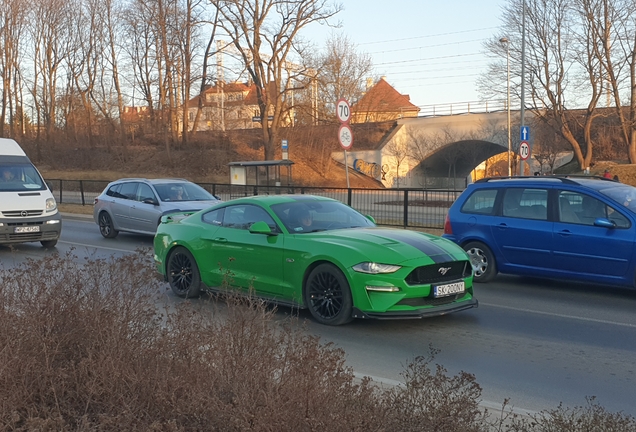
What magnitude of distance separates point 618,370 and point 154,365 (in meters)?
4.30

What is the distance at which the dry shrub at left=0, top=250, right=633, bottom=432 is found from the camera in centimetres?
363

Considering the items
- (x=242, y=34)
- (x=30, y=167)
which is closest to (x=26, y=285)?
(x=30, y=167)

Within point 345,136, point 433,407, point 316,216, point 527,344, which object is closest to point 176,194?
point 345,136

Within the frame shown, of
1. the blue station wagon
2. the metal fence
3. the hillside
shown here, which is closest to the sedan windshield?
the blue station wagon

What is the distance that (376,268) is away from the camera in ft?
24.8

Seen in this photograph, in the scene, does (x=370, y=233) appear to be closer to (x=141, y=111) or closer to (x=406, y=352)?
(x=406, y=352)

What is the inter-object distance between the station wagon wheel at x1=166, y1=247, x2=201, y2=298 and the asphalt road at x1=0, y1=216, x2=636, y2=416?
186mm

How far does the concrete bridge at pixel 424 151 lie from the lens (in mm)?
56562

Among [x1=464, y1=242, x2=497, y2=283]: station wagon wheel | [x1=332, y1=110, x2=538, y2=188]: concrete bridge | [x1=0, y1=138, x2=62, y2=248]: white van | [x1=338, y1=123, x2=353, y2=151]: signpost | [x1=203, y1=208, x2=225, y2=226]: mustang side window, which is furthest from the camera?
[x1=332, y1=110, x2=538, y2=188]: concrete bridge

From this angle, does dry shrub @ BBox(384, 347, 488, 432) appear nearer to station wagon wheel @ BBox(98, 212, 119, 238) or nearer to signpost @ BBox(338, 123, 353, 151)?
signpost @ BBox(338, 123, 353, 151)

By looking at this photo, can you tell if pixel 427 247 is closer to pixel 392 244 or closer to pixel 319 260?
pixel 392 244

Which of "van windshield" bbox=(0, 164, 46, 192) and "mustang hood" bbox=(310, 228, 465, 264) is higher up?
"van windshield" bbox=(0, 164, 46, 192)

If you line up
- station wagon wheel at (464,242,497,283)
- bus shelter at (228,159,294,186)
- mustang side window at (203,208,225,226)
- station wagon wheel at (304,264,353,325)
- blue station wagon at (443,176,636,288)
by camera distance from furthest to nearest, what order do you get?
bus shelter at (228,159,294,186), station wagon wheel at (464,242,497,283), blue station wagon at (443,176,636,288), mustang side window at (203,208,225,226), station wagon wheel at (304,264,353,325)

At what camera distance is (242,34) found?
42.4 metres
